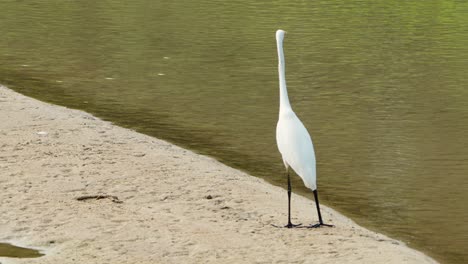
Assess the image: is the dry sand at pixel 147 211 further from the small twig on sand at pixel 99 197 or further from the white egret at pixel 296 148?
the white egret at pixel 296 148

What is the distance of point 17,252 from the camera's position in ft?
26.6

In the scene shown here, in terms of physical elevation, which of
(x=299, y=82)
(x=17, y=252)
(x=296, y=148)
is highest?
(x=296, y=148)

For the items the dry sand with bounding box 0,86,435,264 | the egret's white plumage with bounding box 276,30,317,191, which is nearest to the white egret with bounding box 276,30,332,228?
the egret's white plumage with bounding box 276,30,317,191

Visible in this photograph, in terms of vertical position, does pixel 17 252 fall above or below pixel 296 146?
below

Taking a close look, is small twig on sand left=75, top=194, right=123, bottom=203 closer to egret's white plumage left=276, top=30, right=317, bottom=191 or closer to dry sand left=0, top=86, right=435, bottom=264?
dry sand left=0, top=86, right=435, bottom=264

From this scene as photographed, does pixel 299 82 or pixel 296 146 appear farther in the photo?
pixel 299 82

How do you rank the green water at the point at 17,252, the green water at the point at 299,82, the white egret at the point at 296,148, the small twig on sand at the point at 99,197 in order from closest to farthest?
the green water at the point at 17,252, the white egret at the point at 296,148, the small twig on sand at the point at 99,197, the green water at the point at 299,82

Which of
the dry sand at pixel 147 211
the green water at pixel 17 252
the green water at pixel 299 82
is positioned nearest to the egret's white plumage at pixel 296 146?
the dry sand at pixel 147 211

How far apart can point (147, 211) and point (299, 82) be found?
7861 mm

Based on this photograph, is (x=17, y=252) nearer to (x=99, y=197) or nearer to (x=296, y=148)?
(x=99, y=197)

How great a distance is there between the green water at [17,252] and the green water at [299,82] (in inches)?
133

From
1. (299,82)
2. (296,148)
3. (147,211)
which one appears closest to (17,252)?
(147,211)

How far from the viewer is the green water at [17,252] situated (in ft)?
26.4

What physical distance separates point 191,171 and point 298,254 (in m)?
2.87
